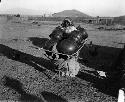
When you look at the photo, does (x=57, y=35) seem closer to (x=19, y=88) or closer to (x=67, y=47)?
(x=67, y=47)

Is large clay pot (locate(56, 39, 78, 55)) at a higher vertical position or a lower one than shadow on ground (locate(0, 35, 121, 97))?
higher

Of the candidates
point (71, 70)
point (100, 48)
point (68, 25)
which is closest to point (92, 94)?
point (71, 70)

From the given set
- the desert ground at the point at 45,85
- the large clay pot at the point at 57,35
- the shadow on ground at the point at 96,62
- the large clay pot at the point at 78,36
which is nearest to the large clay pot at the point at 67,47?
the large clay pot at the point at 78,36

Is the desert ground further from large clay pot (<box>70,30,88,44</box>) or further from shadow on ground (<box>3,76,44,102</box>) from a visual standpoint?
large clay pot (<box>70,30,88,44</box>)

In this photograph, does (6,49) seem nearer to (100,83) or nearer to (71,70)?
(71,70)

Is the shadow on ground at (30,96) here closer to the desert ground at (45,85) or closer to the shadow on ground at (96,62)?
the desert ground at (45,85)

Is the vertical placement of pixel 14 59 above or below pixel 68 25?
below

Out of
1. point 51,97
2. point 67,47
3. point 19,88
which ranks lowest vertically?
point 51,97

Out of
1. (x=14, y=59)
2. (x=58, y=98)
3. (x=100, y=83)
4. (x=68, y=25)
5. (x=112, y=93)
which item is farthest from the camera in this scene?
(x=14, y=59)

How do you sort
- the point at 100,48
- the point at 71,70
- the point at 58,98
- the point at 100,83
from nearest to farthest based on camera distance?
the point at 58,98
the point at 100,83
the point at 71,70
the point at 100,48

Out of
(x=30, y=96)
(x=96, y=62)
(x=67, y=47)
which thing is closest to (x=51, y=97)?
(x=30, y=96)

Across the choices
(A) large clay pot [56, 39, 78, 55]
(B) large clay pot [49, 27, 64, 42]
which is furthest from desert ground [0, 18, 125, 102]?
(B) large clay pot [49, 27, 64, 42]

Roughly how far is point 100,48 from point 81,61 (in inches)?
260

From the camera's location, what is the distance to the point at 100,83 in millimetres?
12812
